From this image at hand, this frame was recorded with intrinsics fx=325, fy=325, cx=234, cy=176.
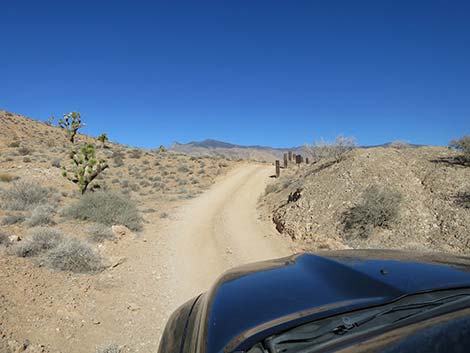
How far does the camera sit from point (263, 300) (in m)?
2.10

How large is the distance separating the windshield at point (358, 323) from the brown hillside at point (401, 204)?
21.6ft

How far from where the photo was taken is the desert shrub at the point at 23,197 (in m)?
10.9

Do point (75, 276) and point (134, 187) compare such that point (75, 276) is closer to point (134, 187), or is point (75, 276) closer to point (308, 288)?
point (308, 288)

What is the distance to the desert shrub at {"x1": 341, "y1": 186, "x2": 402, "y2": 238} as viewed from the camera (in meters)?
8.85

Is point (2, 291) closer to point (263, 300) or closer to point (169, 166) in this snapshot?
→ point (263, 300)

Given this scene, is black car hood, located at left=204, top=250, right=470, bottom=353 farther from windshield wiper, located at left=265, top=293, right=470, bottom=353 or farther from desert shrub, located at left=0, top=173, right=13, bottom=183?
desert shrub, located at left=0, top=173, right=13, bottom=183

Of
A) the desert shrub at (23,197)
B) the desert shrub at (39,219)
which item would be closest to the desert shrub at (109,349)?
the desert shrub at (39,219)

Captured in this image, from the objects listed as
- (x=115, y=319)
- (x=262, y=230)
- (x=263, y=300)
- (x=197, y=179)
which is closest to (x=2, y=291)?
(x=115, y=319)

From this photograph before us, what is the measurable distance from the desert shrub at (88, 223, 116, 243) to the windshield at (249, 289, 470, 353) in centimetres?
796

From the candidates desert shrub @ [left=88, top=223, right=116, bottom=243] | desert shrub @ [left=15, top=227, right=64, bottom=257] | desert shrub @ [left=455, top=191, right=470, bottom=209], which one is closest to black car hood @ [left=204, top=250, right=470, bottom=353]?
desert shrub @ [left=15, top=227, right=64, bottom=257]

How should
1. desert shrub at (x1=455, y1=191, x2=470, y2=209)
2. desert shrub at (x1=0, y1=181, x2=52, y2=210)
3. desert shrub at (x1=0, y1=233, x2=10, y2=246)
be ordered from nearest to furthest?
1. desert shrub at (x1=0, y1=233, x2=10, y2=246)
2. desert shrub at (x1=455, y1=191, x2=470, y2=209)
3. desert shrub at (x1=0, y1=181, x2=52, y2=210)

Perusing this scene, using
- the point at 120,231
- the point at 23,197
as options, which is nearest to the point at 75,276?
the point at 120,231

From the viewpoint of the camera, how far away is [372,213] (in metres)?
8.97

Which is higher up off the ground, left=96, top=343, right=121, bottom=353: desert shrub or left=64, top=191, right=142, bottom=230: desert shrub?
left=64, top=191, right=142, bottom=230: desert shrub
